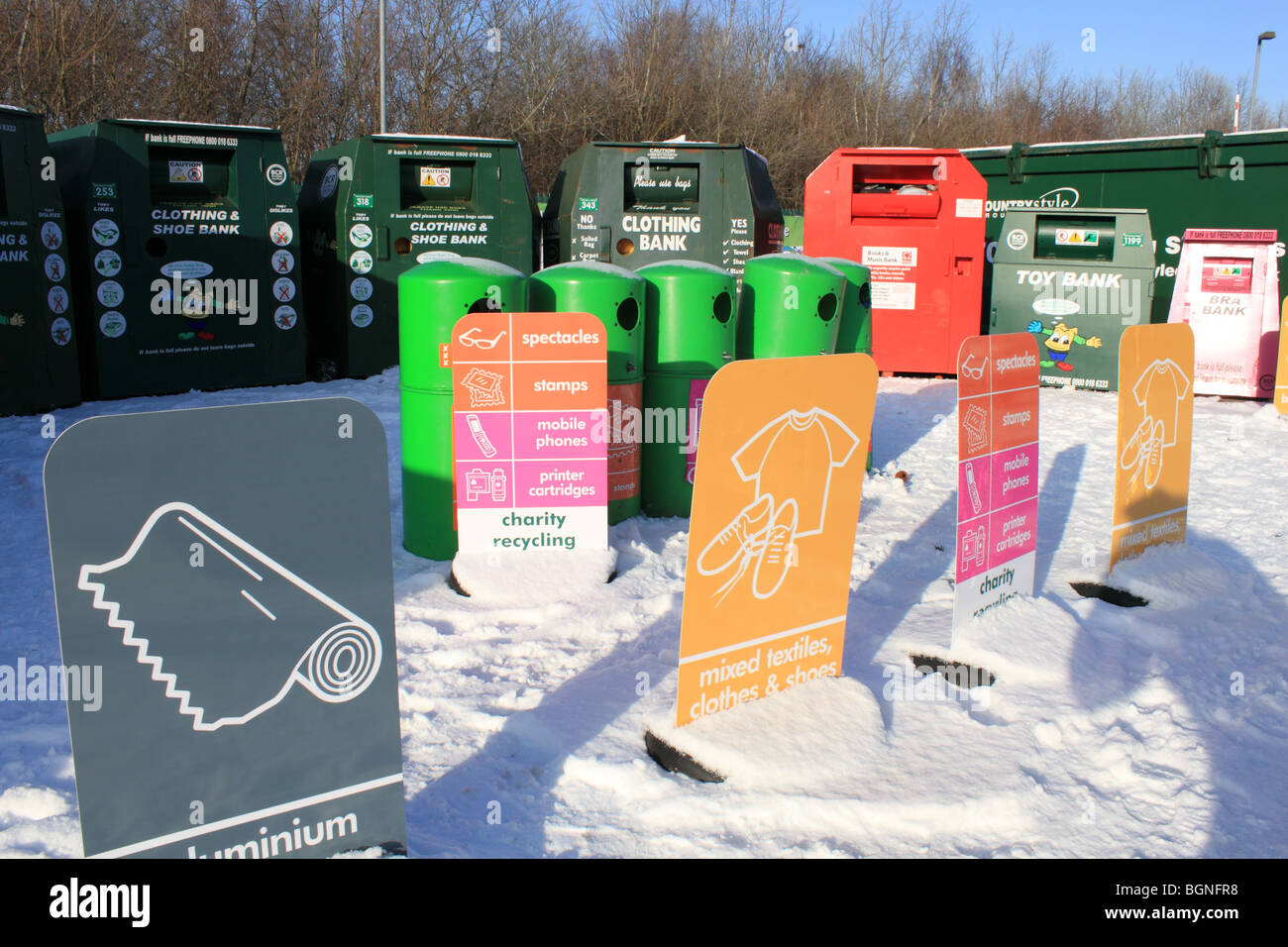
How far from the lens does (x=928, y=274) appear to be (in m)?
9.62

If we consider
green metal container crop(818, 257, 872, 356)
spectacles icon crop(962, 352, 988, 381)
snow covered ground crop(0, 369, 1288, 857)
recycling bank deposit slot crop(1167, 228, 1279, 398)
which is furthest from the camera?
recycling bank deposit slot crop(1167, 228, 1279, 398)

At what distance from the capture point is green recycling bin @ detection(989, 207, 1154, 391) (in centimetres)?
912

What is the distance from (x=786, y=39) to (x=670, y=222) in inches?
843

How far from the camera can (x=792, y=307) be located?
5.63 m

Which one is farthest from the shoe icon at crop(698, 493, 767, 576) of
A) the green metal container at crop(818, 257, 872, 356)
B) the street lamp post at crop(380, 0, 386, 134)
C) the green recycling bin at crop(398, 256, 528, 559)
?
the street lamp post at crop(380, 0, 386, 134)

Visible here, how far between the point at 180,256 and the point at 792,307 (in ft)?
16.7

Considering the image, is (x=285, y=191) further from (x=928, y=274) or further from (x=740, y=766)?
(x=740, y=766)

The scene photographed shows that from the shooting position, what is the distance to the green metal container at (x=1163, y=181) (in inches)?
387

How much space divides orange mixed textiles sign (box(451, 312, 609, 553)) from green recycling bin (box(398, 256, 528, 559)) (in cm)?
24

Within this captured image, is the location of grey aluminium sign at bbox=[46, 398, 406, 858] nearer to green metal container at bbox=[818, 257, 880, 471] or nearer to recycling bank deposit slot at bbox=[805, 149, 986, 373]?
green metal container at bbox=[818, 257, 880, 471]

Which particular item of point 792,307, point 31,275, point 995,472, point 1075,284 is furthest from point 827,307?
point 31,275

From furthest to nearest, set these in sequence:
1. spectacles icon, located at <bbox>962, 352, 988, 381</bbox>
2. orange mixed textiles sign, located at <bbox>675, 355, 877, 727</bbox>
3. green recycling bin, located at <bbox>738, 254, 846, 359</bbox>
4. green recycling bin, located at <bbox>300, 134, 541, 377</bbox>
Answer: green recycling bin, located at <bbox>300, 134, 541, 377</bbox> < green recycling bin, located at <bbox>738, 254, 846, 359</bbox> < spectacles icon, located at <bbox>962, 352, 988, 381</bbox> < orange mixed textiles sign, located at <bbox>675, 355, 877, 727</bbox>

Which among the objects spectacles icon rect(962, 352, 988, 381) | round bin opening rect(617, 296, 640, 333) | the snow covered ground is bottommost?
the snow covered ground

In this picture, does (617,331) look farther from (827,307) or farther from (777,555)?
(777,555)
